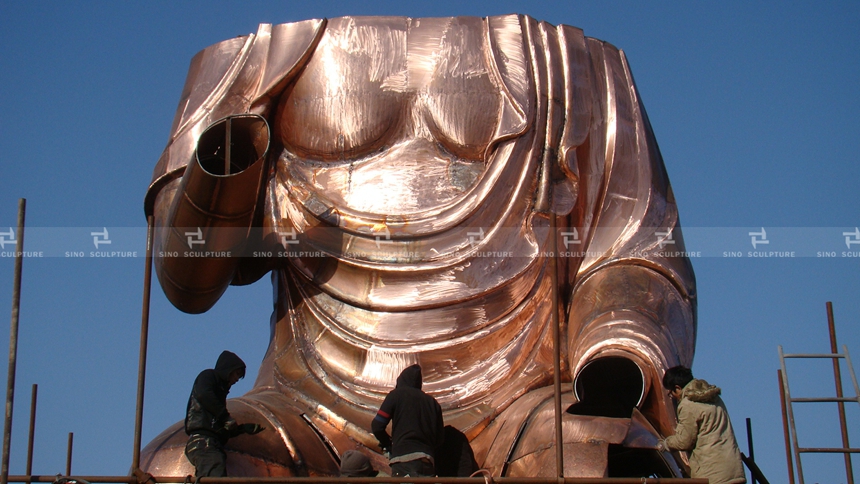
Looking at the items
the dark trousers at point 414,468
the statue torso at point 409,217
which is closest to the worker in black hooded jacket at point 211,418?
the dark trousers at point 414,468

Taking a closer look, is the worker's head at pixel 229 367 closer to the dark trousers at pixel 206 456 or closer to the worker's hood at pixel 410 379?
the dark trousers at pixel 206 456

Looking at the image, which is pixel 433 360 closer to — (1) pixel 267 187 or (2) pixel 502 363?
(2) pixel 502 363

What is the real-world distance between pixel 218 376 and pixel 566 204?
2.96m

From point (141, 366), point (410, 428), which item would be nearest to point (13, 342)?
point (141, 366)

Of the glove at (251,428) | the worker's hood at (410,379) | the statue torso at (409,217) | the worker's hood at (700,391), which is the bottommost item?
the glove at (251,428)

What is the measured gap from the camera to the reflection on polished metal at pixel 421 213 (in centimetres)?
951

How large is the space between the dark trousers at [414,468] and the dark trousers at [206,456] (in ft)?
2.97

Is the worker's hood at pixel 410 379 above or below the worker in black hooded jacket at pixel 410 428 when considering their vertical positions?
above

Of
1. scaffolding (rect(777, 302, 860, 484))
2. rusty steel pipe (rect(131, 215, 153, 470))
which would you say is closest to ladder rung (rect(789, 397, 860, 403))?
scaffolding (rect(777, 302, 860, 484))

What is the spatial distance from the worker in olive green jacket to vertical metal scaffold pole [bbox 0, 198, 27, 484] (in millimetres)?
3275

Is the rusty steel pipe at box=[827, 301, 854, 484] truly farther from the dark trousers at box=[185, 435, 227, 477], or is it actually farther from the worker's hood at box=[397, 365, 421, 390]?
the dark trousers at box=[185, 435, 227, 477]

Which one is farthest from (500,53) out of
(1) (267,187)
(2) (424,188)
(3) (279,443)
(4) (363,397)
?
(3) (279,443)

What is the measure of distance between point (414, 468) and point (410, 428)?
0.80 feet

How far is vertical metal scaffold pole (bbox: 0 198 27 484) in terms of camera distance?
7.43 m
